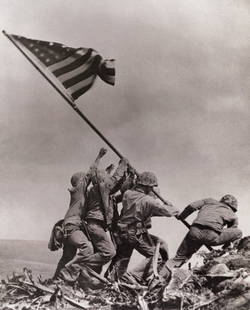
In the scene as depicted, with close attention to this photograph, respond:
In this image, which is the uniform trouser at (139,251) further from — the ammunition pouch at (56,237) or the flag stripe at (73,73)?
the flag stripe at (73,73)

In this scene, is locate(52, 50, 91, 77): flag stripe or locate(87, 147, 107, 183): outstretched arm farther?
locate(87, 147, 107, 183): outstretched arm

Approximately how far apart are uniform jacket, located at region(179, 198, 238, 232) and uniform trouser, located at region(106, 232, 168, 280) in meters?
0.72

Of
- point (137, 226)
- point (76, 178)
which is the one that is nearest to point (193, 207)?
point (137, 226)

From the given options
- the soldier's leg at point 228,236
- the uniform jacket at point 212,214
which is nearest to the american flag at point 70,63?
the uniform jacket at point 212,214

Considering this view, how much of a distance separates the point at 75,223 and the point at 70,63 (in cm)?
264

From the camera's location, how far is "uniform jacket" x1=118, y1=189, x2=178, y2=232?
991 centimetres

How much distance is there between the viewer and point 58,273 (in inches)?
392

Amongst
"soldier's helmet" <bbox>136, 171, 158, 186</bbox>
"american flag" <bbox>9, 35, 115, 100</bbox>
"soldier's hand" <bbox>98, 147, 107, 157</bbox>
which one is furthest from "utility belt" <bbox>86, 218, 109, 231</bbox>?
"american flag" <bbox>9, 35, 115, 100</bbox>

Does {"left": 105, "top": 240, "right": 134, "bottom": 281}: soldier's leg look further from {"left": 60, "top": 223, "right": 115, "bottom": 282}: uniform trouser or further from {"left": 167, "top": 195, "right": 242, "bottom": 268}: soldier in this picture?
{"left": 167, "top": 195, "right": 242, "bottom": 268}: soldier

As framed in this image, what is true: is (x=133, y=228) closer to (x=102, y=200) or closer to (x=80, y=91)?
(x=102, y=200)

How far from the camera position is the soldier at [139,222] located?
392 inches

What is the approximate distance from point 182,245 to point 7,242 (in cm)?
343

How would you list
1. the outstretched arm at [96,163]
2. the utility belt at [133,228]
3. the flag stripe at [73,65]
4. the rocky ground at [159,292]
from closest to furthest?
the rocky ground at [159,292]
the flag stripe at [73,65]
the utility belt at [133,228]
the outstretched arm at [96,163]

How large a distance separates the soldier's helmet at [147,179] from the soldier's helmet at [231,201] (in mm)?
1285
